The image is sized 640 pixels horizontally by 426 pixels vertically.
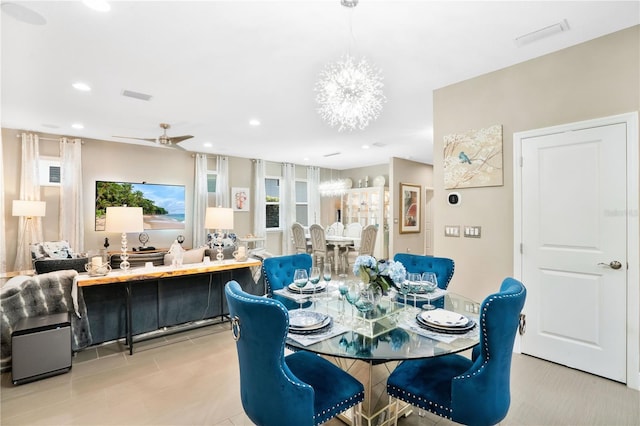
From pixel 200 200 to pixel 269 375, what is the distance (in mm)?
6359

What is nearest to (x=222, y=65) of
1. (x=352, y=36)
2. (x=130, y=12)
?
(x=130, y=12)

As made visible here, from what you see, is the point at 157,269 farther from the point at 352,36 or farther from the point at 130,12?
the point at 352,36

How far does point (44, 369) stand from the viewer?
2.50 meters

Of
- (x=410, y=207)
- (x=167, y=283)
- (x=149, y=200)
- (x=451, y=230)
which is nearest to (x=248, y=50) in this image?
(x=167, y=283)

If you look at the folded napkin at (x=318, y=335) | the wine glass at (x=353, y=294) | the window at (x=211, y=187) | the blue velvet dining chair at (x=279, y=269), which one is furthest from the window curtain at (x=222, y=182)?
the folded napkin at (x=318, y=335)

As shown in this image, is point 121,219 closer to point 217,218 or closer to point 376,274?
point 217,218

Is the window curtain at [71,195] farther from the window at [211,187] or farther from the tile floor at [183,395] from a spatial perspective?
the tile floor at [183,395]

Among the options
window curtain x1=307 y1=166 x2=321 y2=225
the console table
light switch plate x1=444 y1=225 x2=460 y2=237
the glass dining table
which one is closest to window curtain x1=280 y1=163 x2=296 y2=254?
window curtain x1=307 y1=166 x2=321 y2=225

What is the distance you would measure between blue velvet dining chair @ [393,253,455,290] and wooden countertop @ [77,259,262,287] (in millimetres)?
1870

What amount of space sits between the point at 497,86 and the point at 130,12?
10.8 feet

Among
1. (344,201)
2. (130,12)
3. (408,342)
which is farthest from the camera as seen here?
(344,201)

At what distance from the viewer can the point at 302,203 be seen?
9.20 m

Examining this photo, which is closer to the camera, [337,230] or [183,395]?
A: [183,395]

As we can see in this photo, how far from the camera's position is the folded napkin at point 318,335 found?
4.95 feet
